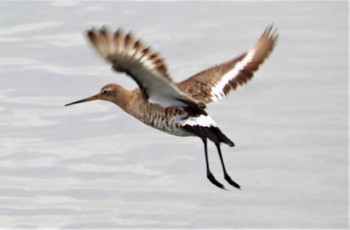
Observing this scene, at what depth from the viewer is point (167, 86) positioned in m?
12.6

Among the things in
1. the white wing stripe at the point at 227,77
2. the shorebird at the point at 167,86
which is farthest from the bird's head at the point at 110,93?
the white wing stripe at the point at 227,77

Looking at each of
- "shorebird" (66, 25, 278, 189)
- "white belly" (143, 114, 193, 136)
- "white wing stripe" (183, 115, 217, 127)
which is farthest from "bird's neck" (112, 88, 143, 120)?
"white wing stripe" (183, 115, 217, 127)

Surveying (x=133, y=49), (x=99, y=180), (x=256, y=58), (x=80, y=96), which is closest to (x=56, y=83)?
(x=80, y=96)

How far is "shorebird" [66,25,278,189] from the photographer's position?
38.5ft

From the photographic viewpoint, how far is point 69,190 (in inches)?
608

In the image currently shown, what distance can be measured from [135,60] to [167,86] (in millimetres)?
707

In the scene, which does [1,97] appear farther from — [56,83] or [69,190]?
[69,190]

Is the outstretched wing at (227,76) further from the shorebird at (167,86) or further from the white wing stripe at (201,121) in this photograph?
the white wing stripe at (201,121)

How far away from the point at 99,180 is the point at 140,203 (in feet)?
1.48

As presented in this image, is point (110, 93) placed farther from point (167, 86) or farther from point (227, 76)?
Answer: point (167, 86)

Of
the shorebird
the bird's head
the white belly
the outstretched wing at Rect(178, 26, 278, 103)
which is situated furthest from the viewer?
the bird's head

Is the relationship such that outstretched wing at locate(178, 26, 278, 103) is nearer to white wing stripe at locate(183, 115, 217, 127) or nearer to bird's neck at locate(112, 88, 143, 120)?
white wing stripe at locate(183, 115, 217, 127)

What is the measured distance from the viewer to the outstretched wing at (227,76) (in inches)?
526

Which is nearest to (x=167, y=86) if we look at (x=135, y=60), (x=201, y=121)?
(x=201, y=121)
